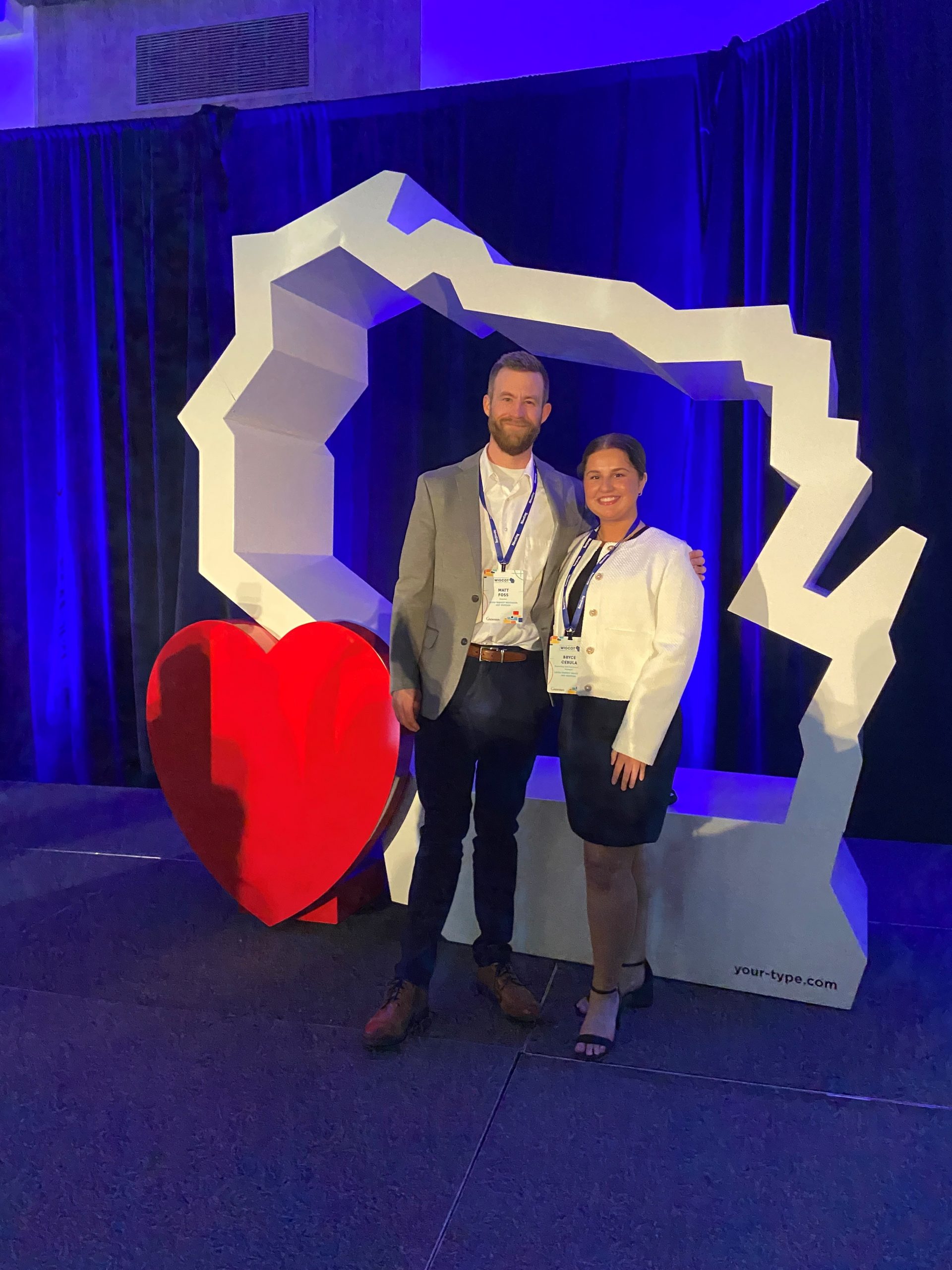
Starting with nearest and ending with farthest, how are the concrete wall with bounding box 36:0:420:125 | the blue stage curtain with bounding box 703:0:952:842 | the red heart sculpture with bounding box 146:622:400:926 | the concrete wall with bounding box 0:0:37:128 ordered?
the red heart sculpture with bounding box 146:622:400:926 < the blue stage curtain with bounding box 703:0:952:842 < the concrete wall with bounding box 36:0:420:125 < the concrete wall with bounding box 0:0:37:128

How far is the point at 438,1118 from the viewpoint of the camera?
1562mm

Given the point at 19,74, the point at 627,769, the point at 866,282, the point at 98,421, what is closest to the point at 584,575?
the point at 627,769

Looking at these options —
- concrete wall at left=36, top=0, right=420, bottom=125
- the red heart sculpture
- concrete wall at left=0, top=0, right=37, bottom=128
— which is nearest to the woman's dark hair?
the red heart sculpture

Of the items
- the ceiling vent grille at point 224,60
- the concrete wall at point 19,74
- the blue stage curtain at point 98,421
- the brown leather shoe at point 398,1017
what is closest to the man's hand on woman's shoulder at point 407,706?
the brown leather shoe at point 398,1017

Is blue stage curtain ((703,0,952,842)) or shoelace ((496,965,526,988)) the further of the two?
blue stage curtain ((703,0,952,842))

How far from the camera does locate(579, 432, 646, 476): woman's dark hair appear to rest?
1770 mm

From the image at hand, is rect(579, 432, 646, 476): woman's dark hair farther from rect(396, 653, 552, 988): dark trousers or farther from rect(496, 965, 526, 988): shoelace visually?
rect(496, 965, 526, 988): shoelace

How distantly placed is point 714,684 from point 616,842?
5.45 feet

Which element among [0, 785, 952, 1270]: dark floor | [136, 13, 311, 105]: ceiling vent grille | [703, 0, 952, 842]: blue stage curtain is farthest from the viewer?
[136, 13, 311, 105]: ceiling vent grille

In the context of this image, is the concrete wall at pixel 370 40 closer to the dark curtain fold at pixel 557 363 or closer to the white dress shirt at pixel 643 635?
the dark curtain fold at pixel 557 363

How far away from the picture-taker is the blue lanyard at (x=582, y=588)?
1775 millimetres

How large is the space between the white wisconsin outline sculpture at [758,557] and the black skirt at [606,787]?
0.35 m

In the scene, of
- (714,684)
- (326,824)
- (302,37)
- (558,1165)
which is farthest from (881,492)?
(302,37)

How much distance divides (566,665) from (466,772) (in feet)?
1.03
